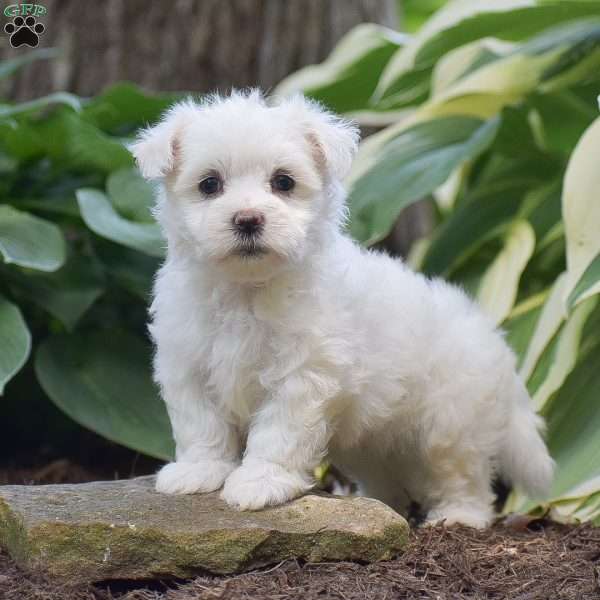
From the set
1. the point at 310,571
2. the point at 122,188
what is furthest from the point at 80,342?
the point at 310,571

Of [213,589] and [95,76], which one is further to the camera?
[95,76]

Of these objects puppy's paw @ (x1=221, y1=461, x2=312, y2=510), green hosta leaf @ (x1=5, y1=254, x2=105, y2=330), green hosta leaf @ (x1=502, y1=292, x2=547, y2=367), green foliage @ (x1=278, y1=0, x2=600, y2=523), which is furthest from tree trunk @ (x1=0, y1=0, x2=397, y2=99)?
puppy's paw @ (x1=221, y1=461, x2=312, y2=510)

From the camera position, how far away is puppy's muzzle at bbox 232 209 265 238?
299 cm

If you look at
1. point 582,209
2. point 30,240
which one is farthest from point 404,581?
point 30,240

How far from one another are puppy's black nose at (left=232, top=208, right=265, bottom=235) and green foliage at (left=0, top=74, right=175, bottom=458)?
1.55m

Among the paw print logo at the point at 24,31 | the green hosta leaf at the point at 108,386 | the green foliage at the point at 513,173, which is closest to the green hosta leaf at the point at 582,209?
the green foliage at the point at 513,173

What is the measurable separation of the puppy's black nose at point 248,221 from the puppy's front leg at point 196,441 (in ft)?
2.06

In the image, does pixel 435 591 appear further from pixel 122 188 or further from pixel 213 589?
pixel 122 188

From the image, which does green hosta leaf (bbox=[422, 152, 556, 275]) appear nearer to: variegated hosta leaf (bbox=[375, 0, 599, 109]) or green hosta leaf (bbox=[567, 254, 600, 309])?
variegated hosta leaf (bbox=[375, 0, 599, 109])

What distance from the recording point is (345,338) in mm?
3314

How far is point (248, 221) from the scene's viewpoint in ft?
9.82

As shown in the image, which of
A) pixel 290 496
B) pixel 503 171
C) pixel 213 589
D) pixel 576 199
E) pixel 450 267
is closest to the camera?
pixel 213 589

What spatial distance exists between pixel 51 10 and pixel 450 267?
2960 mm

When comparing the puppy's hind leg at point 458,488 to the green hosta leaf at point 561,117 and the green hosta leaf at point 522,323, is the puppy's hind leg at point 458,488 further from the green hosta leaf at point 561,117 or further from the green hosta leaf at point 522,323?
the green hosta leaf at point 561,117
